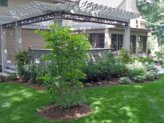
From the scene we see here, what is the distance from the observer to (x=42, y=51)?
11828 millimetres

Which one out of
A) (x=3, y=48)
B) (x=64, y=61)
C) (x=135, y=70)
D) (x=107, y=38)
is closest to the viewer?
(x=64, y=61)

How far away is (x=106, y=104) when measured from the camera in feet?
25.6

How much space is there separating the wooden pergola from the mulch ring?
199 inches

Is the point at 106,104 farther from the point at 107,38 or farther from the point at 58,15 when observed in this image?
the point at 107,38

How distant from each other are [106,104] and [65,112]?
1433mm

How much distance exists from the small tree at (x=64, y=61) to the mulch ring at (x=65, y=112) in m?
0.23

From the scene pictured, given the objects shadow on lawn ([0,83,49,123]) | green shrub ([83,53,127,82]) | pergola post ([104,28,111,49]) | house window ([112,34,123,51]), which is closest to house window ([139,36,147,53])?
house window ([112,34,123,51])

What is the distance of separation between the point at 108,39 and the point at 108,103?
13.9 meters

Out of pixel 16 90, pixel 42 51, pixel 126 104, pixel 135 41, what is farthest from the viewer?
pixel 135 41

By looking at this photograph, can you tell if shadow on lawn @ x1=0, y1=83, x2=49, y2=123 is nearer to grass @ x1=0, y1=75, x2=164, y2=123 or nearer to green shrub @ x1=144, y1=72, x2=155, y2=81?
grass @ x1=0, y1=75, x2=164, y2=123

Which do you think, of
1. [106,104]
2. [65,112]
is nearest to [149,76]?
[106,104]

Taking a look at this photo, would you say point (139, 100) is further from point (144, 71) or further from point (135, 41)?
point (135, 41)

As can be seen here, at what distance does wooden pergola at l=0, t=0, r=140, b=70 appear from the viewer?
11183 millimetres

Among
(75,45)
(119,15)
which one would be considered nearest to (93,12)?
(119,15)
